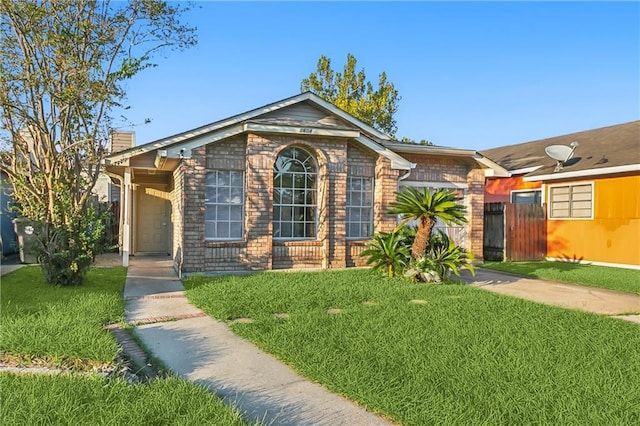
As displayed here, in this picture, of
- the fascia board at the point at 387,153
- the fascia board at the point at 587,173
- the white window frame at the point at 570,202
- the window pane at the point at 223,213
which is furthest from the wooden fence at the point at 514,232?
the window pane at the point at 223,213

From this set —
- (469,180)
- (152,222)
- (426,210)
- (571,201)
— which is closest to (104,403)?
(426,210)

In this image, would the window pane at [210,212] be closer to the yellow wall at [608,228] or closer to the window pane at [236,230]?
the window pane at [236,230]

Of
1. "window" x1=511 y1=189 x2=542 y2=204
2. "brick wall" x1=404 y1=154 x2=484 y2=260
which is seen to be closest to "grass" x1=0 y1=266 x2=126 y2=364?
"brick wall" x1=404 y1=154 x2=484 y2=260

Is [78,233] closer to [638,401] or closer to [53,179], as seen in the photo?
[53,179]

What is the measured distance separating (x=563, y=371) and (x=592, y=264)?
1180 cm

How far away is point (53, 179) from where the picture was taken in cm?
868

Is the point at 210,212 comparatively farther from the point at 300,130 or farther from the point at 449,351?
the point at 449,351

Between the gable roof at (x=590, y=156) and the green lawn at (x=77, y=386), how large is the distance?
13880 millimetres

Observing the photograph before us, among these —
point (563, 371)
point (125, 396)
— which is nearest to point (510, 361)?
point (563, 371)

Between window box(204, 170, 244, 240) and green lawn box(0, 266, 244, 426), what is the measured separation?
4.57 meters

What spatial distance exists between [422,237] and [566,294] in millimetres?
3032

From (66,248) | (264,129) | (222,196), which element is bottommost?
(66,248)

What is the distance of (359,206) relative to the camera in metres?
12.8

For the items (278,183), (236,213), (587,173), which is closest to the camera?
(236,213)
